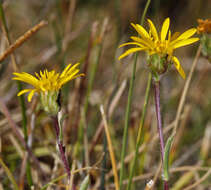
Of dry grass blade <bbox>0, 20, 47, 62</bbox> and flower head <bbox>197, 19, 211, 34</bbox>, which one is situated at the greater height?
dry grass blade <bbox>0, 20, 47, 62</bbox>

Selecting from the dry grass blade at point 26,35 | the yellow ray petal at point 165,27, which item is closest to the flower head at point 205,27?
the yellow ray petal at point 165,27

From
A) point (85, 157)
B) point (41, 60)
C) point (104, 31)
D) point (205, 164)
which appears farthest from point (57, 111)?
point (41, 60)

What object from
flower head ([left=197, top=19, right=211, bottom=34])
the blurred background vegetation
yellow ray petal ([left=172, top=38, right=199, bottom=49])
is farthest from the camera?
the blurred background vegetation

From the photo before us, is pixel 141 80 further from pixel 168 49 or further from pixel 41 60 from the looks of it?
pixel 168 49

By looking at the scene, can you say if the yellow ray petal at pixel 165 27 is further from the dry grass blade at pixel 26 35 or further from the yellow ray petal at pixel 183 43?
the dry grass blade at pixel 26 35

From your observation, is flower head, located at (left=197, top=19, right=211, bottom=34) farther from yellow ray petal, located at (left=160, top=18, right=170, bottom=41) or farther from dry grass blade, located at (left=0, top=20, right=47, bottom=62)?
dry grass blade, located at (left=0, top=20, right=47, bottom=62)

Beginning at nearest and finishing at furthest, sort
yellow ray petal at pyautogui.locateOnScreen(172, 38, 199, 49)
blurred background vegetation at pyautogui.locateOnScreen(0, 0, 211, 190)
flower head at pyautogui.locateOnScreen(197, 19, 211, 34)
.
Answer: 1. yellow ray petal at pyautogui.locateOnScreen(172, 38, 199, 49)
2. flower head at pyautogui.locateOnScreen(197, 19, 211, 34)
3. blurred background vegetation at pyautogui.locateOnScreen(0, 0, 211, 190)

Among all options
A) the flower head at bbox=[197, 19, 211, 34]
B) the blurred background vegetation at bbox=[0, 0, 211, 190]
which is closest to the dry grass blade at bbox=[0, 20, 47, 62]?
the blurred background vegetation at bbox=[0, 0, 211, 190]

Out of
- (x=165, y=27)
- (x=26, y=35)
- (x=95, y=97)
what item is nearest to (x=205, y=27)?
(x=165, y=27)

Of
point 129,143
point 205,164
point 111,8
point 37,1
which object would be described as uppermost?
point 37,1
